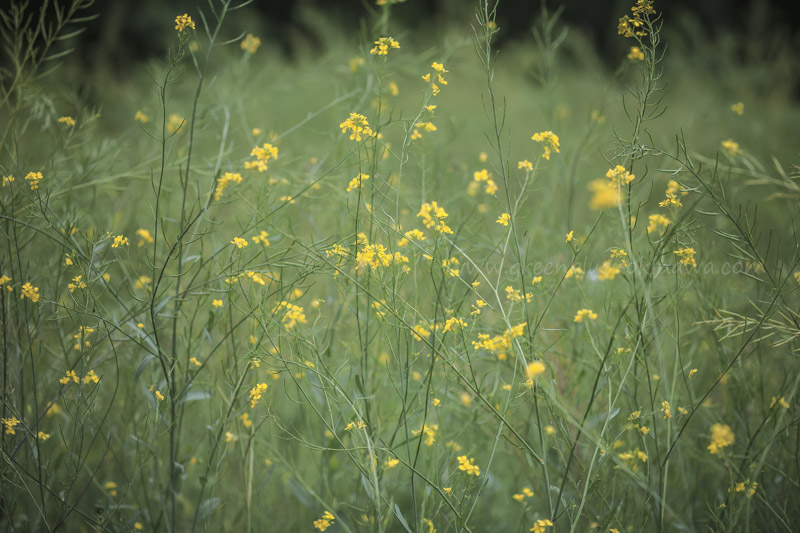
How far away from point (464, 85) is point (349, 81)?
3.88m

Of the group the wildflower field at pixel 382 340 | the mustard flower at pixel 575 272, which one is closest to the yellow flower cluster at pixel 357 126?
the wildflower field at pixel 382 340

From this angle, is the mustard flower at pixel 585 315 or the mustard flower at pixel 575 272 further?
the mustard flower at pixel 575 272

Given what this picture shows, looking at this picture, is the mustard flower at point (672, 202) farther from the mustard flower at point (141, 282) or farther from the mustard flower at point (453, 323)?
the mustard flower at point (141, 282)

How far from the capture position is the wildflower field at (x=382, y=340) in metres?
1.12

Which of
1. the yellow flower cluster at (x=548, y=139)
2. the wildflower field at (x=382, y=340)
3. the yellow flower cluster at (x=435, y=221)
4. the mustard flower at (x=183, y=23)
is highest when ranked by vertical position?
the mustard flower at (x=183, y=23)

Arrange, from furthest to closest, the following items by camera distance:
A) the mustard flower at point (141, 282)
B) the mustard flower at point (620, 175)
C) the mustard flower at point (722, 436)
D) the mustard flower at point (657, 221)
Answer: the mustard flower at point (657, 221), the mustard flower at point (141, 282), the mustard flower at point (620, 175), the mustard flower at point (722, 436)

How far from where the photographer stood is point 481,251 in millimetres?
1944

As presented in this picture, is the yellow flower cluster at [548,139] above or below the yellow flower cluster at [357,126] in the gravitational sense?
below

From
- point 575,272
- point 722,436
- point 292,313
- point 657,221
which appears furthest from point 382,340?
point 722,436

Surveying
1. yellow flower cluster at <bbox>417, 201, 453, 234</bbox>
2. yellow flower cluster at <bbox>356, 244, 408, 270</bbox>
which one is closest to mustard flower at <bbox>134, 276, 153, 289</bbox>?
yellow flower cluster at <bbox>356, 244, 408, 270</bbox>

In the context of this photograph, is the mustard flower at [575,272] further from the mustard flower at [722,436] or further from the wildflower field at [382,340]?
the mustard flower at [722,436]

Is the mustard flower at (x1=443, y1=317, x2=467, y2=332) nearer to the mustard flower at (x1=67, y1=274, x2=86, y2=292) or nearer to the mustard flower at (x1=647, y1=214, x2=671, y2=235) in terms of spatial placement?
the mustard flower at (x1=647, y1=214, x2=671, y2=235)

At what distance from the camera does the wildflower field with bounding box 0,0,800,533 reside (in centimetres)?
112

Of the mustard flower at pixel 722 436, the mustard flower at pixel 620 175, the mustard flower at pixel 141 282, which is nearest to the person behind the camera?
the mustard flower at pixel 722 436
